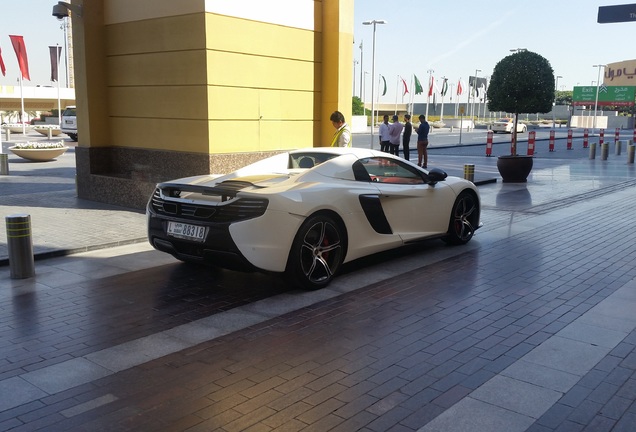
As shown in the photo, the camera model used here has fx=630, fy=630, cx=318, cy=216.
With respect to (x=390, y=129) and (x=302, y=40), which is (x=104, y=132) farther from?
(x=390, y=129)

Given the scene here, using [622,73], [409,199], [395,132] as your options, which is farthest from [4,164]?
[622,73]

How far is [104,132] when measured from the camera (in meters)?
13.0

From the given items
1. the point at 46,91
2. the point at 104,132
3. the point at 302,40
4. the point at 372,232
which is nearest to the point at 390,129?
the point at 302,40

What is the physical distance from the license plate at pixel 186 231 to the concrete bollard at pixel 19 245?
1.71 m

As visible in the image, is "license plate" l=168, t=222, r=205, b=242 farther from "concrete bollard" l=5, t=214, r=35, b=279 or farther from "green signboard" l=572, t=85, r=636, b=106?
"green signboard" l=572, t=85, r=636, b=106

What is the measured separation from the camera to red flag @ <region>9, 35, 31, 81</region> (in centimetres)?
3784

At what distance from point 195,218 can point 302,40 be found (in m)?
7.15

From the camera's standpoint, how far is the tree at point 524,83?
16.1 metres

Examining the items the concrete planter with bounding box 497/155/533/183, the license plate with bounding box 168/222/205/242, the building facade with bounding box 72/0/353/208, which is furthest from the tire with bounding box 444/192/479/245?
the concrete planter with bounding box 497/155/533/183

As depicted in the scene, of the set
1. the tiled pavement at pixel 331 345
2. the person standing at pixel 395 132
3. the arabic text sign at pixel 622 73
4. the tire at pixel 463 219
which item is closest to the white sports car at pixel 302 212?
the tire at pixel 463 219

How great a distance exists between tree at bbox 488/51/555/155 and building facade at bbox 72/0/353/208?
17.5 feet

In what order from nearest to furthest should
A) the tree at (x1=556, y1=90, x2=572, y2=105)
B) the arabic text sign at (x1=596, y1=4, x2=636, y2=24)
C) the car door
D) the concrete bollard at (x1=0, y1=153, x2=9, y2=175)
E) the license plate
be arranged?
the license plate → the car door → the arabic text sign at (x1=596, y1=4, x2=636, y2=24) → the concrete bollard at (x1=0, y1=153, x2=9, y2=175) → the tree at (x1=556, y1=90, x2=572, y2=105)

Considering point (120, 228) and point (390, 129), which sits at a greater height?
point (390, 129)

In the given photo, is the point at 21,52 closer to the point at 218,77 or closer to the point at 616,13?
the point at 218,77
